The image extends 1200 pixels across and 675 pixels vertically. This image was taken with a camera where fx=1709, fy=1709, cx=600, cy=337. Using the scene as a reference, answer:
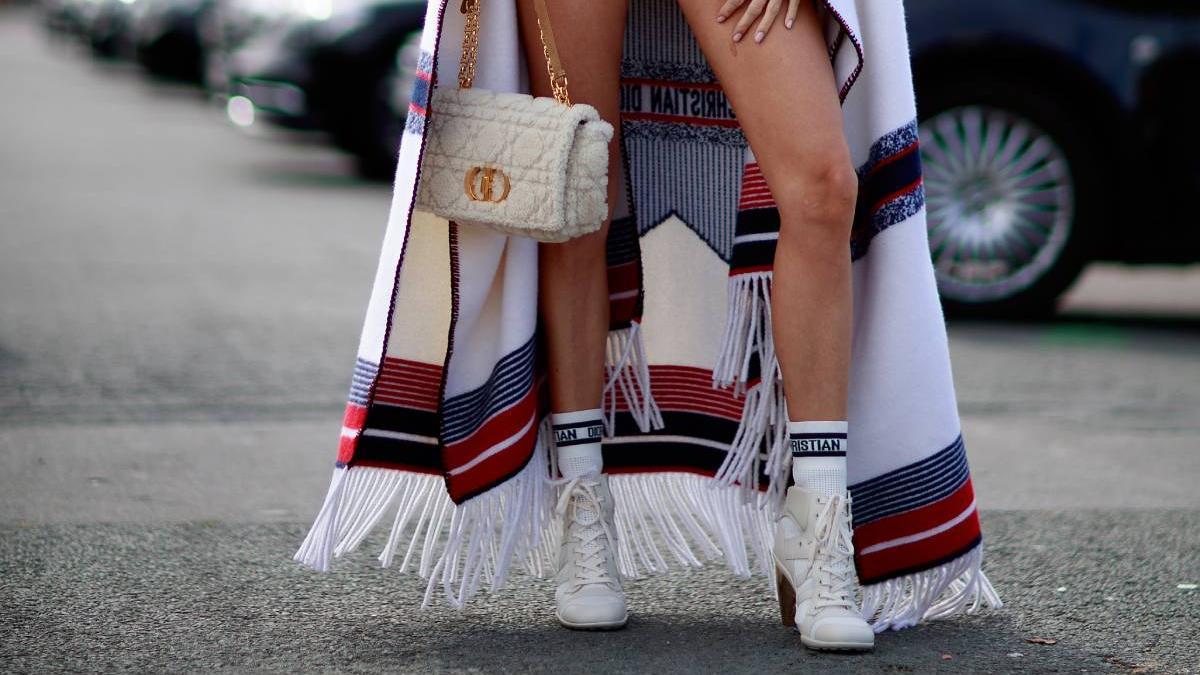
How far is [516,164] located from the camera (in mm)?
2508

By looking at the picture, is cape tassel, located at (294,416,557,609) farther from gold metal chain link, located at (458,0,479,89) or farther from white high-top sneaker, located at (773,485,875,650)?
gold metal chain link, located at (458,0,479,89)

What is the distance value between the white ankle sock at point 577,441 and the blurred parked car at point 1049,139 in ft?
10.7

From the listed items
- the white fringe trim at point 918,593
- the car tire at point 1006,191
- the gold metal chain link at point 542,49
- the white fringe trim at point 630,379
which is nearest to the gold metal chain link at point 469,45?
the gold metal chain link at point 542,49

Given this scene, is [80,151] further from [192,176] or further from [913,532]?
[913,532]

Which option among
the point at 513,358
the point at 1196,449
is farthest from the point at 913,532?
the point at 1196,449

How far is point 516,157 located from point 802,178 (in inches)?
16.5

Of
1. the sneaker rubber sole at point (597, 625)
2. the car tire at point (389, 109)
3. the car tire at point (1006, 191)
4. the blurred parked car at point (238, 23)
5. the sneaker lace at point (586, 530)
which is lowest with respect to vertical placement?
the sneaker rubber sole at point (597, 625)

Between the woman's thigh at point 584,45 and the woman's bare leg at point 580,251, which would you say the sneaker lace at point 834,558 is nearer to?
the woman's bare leg at point 580,251

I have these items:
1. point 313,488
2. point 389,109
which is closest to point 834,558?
point 313,488

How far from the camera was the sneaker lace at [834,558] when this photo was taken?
257cm

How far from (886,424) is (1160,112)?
3.30 m

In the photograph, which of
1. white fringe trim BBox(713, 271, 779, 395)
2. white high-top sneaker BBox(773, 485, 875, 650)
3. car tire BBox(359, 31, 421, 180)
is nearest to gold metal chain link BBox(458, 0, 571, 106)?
white fringe trim BBox(713, 271, 779, 395)

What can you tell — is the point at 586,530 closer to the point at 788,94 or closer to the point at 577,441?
the point at 577,441

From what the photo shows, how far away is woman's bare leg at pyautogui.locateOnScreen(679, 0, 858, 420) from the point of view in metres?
2.48
